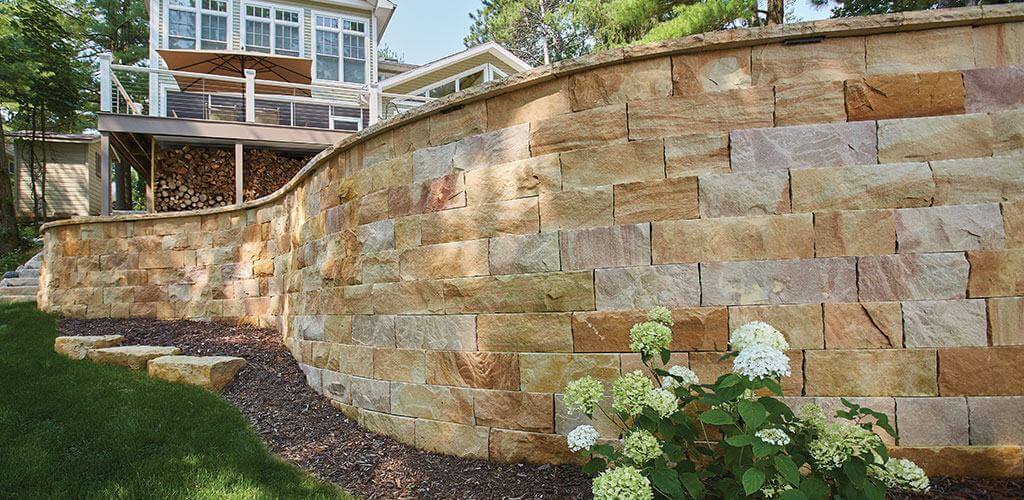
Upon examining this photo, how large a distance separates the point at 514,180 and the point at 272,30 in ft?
37.0

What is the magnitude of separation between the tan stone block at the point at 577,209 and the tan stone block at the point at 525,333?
502 mm

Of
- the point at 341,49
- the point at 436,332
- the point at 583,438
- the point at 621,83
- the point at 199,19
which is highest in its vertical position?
the point at 199,19

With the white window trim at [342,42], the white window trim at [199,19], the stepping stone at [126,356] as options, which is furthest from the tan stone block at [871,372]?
the white window trim at [199,19]

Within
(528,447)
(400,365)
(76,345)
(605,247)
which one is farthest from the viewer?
(76,345)

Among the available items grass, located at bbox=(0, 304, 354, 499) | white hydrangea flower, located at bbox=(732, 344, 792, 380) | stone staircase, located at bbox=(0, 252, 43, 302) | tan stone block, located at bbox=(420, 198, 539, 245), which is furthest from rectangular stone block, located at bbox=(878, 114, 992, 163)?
stone staircase, located at bbox=(0, 252, 43, 302)

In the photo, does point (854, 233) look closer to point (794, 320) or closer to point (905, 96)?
point (794, 320)

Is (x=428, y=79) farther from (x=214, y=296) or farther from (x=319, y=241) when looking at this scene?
(x=319, y=241)

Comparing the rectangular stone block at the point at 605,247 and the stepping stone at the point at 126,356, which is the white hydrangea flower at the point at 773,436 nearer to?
the rectangular stone block at the point at 605,247

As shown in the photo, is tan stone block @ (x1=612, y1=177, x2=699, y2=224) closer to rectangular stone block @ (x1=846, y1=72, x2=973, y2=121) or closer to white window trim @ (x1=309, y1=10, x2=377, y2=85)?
rectangular stone block @ (x1=846, y1=72, x2=973, y2=121)

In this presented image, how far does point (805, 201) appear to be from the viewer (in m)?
2.49

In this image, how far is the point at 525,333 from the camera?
2.90 metres

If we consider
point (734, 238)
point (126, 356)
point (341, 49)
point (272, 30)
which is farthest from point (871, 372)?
point (272, 30)

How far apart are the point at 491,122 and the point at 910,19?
2.12 m

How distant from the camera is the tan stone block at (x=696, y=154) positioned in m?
2.59
